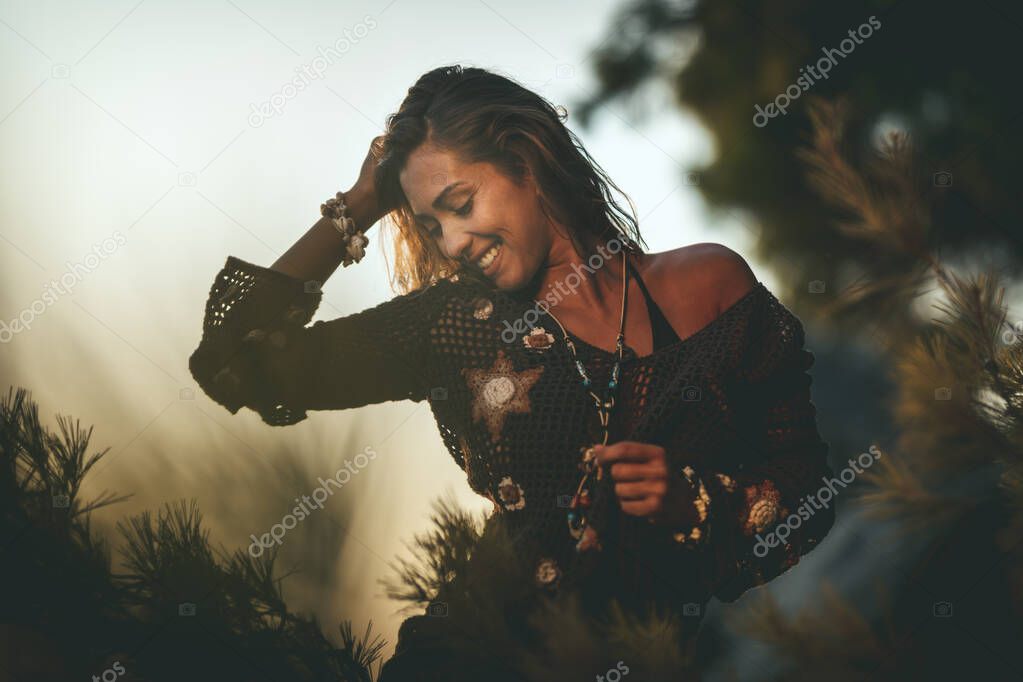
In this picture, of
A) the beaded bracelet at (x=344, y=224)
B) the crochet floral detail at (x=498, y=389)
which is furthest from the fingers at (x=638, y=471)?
the beaded bracelet at (x=344, y=224)

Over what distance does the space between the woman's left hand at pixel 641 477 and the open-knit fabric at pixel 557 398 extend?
0.15ft

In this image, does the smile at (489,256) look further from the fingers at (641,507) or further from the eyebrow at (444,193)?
the fingers at (641,507)

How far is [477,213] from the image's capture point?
143cm

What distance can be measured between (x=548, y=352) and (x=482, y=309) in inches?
5.2

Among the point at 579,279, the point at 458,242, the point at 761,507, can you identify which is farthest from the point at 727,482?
the point at 458,242

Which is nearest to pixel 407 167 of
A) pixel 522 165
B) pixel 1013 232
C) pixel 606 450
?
pixel 522 165

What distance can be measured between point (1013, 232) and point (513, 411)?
2.48ft

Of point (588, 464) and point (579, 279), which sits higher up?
point (579, 279)

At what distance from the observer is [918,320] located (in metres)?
0.76
